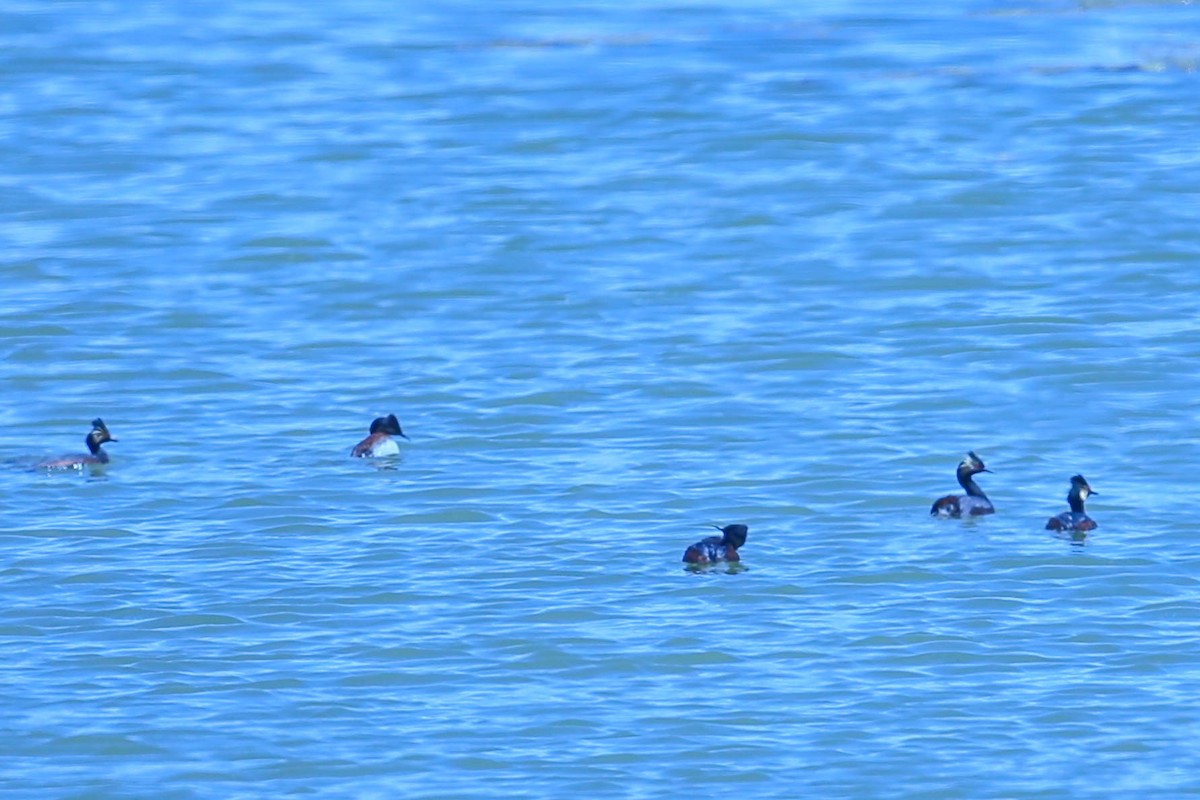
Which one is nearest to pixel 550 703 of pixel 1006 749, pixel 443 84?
pixel 1006 749

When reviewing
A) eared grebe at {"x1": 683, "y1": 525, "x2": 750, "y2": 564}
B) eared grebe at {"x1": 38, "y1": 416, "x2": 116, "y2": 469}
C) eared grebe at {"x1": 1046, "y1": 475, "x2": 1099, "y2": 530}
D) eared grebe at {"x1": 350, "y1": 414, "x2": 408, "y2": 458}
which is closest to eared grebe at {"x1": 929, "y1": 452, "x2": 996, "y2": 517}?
eared grebe at {"x1": 1046, "y1": 475, "x2": 1099, "y2": 530}

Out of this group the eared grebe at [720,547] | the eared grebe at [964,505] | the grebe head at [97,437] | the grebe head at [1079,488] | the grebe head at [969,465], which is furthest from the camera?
the grebe head at [97,437]

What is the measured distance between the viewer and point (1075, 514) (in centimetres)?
1634

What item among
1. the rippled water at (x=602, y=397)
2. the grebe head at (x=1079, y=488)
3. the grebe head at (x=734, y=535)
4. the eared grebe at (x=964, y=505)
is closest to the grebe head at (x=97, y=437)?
the rippled water at (x=602, y=397)

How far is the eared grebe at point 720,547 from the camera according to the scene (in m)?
15.6

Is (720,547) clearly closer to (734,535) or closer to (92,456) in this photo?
(734,535)

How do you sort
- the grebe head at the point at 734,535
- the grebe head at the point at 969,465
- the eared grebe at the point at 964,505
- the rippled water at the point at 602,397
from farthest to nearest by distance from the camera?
the grebe head at the point at 969,465 < the eared grebe at the point at 964,505 < the grebe head at the point at 734,535 < the rippled water at the point at 602,397

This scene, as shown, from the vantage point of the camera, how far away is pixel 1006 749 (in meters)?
12.8

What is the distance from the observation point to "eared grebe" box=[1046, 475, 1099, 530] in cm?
1623

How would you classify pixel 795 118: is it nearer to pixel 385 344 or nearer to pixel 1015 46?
pixel 1015 46

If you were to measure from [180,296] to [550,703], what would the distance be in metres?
11.6

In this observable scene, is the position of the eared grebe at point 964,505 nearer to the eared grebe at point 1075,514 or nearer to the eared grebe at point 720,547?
the eared grebe at point 1075,514

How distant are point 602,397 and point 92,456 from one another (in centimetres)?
445

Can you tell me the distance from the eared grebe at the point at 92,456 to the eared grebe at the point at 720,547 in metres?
5.44
